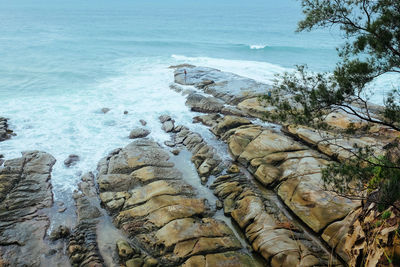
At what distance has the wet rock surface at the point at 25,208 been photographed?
35.5 feet

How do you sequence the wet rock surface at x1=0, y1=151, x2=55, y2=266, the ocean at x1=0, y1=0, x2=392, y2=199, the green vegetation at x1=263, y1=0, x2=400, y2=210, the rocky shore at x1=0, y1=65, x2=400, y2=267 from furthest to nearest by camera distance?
the ocean at x1=0, y1=0, x2=392, y2=199 < the wet rock surface at x1=0, y1=151, x2=55, y2=266 < the rocky shore at x1=0, y1=65, x2=400, y2=267 < the green vegetation at x1=263, y1=0, x2=400, y2=210

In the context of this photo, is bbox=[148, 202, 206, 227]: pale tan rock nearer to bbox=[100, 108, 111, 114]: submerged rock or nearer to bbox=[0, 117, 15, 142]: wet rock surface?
bbox=[0, 117, 15, 142]: wet rock surface

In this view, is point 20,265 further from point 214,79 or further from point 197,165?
point 214,79

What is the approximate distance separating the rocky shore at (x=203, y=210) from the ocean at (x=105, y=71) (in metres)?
1.83

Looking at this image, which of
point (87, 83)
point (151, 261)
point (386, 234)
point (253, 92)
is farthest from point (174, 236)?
point (87, 83)

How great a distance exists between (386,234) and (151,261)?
7.71 metres

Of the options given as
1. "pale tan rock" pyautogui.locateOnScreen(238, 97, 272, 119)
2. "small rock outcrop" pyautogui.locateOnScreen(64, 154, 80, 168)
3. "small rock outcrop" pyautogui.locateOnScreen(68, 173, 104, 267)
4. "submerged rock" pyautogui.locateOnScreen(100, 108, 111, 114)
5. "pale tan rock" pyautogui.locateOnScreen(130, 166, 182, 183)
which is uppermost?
"pale tan rock" pyautogui.locateOnScreen(238, 97, 272, 119)

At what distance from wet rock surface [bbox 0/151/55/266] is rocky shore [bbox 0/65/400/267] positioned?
0.14ft

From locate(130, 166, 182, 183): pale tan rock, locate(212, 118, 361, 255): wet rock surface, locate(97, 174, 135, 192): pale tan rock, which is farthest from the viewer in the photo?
locate(130, 166, 182, 183): pale tan rock

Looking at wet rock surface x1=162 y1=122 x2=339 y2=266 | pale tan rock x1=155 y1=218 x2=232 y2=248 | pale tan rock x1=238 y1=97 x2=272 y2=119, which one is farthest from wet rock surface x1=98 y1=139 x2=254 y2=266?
pale tan rock x1=238 y1=97 x2=272 y2=119

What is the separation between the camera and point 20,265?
1033cm

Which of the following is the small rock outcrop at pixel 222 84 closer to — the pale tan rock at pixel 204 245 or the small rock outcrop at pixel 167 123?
the small rock outcrop at pixel 167 123

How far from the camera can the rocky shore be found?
10.2 meters

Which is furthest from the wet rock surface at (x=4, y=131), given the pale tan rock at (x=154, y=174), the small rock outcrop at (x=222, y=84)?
the small rock outcrop at (x=222, y=84)
